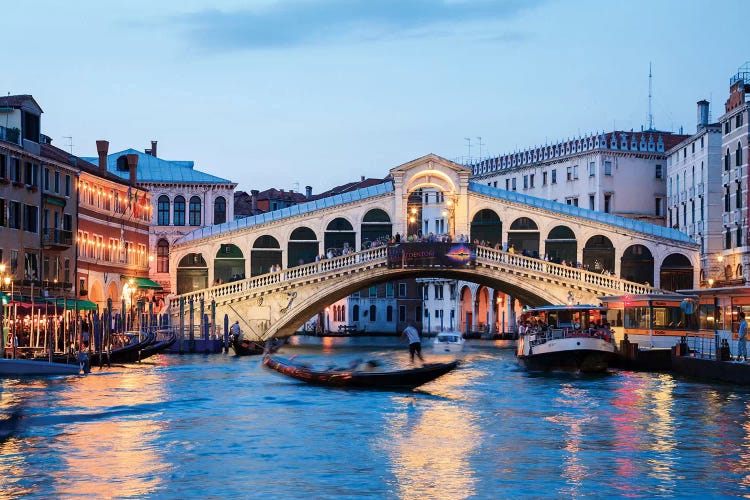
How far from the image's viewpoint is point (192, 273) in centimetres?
5669

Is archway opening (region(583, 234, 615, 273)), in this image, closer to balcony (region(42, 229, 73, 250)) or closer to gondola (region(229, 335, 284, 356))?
gondola (region(229, 335, 284, 356))

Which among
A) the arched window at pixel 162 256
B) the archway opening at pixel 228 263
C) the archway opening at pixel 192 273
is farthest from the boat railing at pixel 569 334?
the arched window at pixel 162 256

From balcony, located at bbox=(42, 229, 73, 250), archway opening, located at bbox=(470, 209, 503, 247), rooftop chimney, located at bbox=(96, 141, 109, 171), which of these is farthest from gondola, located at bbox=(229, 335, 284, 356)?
rooftop chimney, located at bbox=(96, 141, 109, 171)

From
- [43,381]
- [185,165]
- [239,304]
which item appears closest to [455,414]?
[43,381]

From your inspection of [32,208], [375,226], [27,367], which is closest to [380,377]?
[27,367]

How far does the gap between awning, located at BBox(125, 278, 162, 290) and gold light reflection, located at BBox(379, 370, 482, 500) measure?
28.0m

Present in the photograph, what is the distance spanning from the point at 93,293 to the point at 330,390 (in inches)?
894

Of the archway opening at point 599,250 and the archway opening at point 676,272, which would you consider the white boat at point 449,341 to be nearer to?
the archway opening at point 599,250

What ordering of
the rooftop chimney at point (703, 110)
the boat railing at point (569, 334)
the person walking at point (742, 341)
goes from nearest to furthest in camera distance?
the person walking at point (742, 341) → the boat railing at point (569, 334) → the rooftop chimney at point (703, 110)

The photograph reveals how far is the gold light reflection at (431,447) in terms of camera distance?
57.3 ft

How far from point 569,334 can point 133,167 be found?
26978 millimetres

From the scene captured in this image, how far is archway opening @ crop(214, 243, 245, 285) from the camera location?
56.1 m

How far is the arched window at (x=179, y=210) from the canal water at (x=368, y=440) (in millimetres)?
28079

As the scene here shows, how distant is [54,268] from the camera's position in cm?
4703
